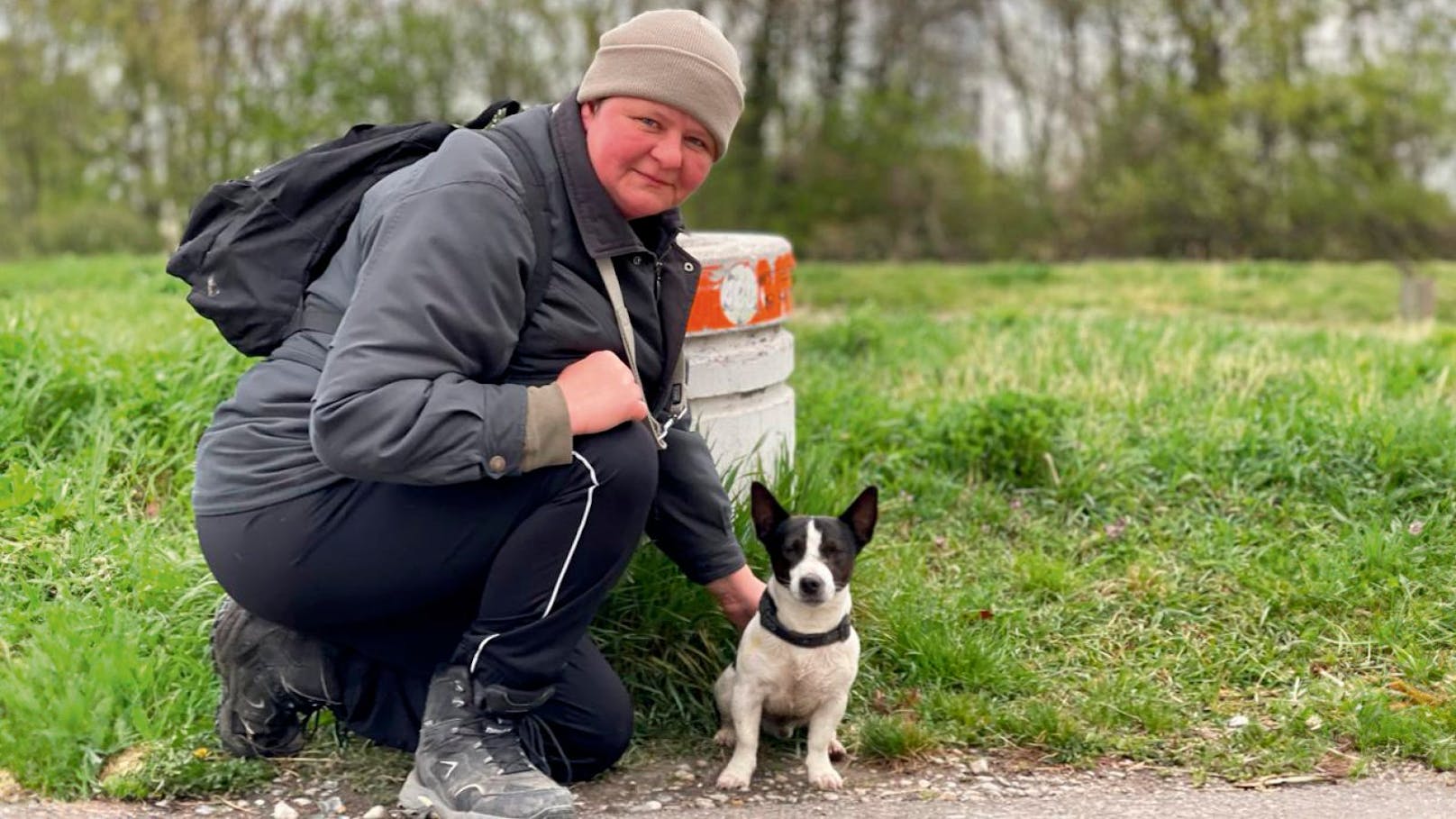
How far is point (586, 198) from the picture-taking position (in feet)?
10.3

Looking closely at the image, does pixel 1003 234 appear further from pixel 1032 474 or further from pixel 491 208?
pixel 491 208

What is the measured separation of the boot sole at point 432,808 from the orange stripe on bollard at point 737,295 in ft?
5.46

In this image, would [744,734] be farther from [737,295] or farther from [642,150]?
[737,295]

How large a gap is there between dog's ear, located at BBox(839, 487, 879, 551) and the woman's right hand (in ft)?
2.47

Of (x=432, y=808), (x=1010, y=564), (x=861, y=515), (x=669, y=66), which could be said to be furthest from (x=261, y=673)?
(x=1010, y=564)

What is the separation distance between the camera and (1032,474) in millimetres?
5516

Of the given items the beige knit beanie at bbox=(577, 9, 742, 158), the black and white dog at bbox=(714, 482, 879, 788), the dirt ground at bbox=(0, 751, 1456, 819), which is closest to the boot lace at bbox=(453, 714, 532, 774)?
the dirt ground at bbox=(0, 751, 1456, 819)

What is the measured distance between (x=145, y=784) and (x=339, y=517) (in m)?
0.79

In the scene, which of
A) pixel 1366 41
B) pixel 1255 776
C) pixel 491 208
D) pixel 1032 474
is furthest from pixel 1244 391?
pixel 1366 41

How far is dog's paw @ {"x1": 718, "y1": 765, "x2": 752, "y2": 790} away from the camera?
3541 mm

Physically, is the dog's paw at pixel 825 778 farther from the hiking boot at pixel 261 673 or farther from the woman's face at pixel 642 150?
the woman's face at pixel 642 150

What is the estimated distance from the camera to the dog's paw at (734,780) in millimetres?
3541

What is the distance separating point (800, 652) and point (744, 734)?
0.76ft

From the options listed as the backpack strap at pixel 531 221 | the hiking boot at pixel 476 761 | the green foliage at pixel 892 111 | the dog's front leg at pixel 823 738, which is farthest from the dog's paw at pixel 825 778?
the green foliage at pixel 892 111
